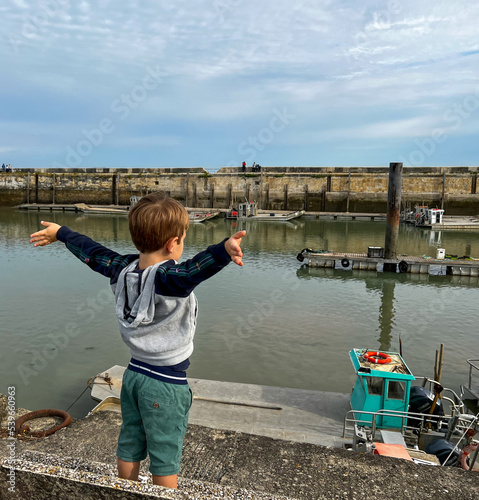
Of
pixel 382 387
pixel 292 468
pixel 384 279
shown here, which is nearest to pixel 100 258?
pixel 292 468

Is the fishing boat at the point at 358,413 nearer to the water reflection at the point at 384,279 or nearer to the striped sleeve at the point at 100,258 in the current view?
the striped sleeve at the point at 100,258

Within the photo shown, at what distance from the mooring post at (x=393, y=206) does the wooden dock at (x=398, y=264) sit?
607mm

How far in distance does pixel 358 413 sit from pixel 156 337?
5275mm

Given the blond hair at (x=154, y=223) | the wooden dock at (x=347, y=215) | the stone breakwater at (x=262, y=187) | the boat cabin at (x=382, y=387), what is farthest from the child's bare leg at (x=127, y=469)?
the stone breakwater at (x=262, y=187)

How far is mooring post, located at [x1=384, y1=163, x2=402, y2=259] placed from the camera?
1969 centimetres

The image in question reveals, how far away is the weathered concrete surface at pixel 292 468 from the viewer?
127 inches

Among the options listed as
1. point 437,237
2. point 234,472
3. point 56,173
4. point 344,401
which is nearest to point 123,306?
point 234,472

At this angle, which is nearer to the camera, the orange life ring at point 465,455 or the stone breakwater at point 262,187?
the orange life ring at point 465,455

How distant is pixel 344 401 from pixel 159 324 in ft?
19.5

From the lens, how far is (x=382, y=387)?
6195 millimetres

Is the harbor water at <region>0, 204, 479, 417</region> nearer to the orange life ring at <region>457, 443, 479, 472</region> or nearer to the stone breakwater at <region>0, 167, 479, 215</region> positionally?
the orange life ring at <region>457, 443, 479, 472</region>

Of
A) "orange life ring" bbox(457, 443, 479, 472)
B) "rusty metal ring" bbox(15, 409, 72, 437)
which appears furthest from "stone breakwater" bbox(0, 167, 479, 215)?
"rusty metal ring" bbox(15, 409, 72, 437)

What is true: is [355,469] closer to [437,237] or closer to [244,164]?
[437,237]

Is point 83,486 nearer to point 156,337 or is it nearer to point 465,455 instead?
point 156,337
